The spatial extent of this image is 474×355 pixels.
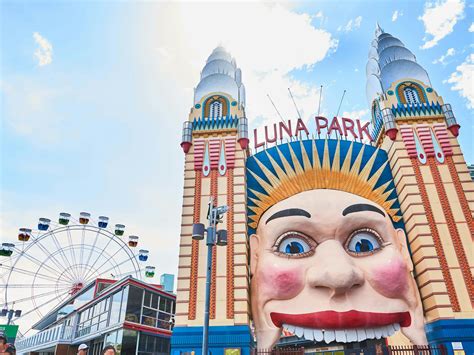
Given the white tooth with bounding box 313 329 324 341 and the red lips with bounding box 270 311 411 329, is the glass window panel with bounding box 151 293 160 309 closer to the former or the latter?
the red lips with bounding box 270 311 411 329

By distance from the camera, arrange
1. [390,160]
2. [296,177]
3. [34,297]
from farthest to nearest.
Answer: [34,297]
[390,160]
[296,177]

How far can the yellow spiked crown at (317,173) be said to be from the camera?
51.7 ft

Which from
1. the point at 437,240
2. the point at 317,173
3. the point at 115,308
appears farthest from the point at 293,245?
the point at 115,308

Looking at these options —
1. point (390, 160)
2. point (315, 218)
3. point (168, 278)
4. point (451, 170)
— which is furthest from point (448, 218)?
point (168, 278)

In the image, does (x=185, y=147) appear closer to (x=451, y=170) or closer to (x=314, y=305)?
(x=314, y=305)

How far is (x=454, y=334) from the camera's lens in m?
12.7

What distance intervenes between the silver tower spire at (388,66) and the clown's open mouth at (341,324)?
12014 millimetres

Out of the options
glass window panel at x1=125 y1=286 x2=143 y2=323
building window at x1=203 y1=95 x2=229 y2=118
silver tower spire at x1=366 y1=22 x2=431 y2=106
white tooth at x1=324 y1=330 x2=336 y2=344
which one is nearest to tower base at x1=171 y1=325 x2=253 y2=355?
white tooth at x1=324 y1=330 x2=336 y2=344

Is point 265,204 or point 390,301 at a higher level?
point 265,204

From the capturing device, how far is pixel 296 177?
52.5 feet

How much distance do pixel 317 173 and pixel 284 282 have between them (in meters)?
5.43

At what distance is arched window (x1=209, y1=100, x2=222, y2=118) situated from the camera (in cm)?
1828

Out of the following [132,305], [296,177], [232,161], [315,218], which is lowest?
[132,305]

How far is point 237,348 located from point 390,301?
19.6 feet
